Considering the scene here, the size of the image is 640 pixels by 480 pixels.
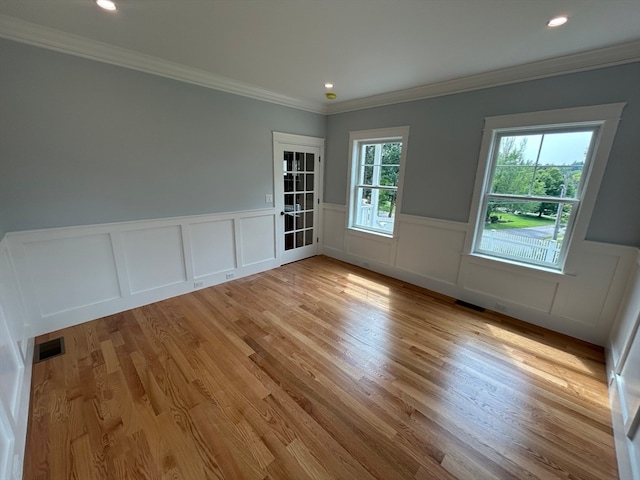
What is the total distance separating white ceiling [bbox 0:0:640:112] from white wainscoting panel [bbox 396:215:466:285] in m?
1.73

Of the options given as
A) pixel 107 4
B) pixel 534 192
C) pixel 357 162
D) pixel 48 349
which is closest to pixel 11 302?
pixel 48 349

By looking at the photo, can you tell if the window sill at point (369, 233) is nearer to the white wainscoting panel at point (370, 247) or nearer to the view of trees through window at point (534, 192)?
the white wainscoting panel at point (370, 247)

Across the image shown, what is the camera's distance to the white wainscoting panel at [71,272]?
239 centimetres

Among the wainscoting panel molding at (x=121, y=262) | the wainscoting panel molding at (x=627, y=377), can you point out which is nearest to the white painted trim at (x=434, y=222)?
the wainscoting panel molding at (x=627, y=377)

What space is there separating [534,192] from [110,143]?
4368 mm

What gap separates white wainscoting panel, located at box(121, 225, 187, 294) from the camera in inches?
113

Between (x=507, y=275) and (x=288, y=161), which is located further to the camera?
(x=288, y=161)

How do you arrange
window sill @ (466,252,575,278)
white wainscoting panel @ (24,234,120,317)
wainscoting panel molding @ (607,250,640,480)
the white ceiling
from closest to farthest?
wainscoting panel molding @ (607,250,640,480) → the white ceiling → white wainscoting panel @ (24,234,120,317) → window sill @ (466,252,575,278)

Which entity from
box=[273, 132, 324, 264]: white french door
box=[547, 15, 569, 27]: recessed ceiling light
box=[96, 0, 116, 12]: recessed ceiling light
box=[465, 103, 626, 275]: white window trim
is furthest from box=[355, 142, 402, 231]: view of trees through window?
box=[96, 0, 116, 12]: recessed ceiling light

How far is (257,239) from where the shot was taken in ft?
13.1

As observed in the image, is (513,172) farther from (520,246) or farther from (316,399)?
(316,399)

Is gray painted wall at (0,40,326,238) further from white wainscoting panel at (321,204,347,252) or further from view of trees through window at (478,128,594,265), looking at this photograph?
view of trees through window at (478,128,594,265)

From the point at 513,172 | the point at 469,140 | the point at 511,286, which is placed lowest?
the point at 511,286

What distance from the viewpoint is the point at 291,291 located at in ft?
11.4
